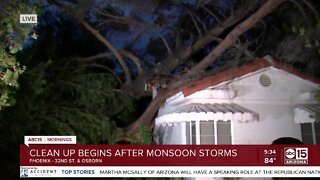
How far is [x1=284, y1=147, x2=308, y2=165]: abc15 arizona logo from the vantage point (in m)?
5.05

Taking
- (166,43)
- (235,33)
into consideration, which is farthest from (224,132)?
(166,43)

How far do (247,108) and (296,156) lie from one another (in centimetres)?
114

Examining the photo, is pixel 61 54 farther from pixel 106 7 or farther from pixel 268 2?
pixel 268 2

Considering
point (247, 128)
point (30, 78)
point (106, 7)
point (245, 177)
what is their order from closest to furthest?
point (245, 177)
point (247, 128)
point (30, 78)
point (106, 7)

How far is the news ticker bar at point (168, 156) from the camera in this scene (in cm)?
502

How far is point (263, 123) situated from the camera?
590 centimetres

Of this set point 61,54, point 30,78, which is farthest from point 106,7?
point 30,78

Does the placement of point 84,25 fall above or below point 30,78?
above

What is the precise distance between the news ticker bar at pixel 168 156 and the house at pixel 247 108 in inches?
15.5

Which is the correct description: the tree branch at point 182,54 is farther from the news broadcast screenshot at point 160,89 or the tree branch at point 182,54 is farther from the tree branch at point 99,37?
the tree branch at point 99,37

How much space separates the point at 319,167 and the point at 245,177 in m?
0.84

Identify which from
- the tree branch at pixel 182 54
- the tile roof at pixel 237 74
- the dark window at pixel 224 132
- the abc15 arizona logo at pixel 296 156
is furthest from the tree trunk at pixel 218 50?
the abc15 arizona logo at pixel 296 156

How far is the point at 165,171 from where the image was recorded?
5016mm

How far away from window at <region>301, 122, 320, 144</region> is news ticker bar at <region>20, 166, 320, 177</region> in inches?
29.7
